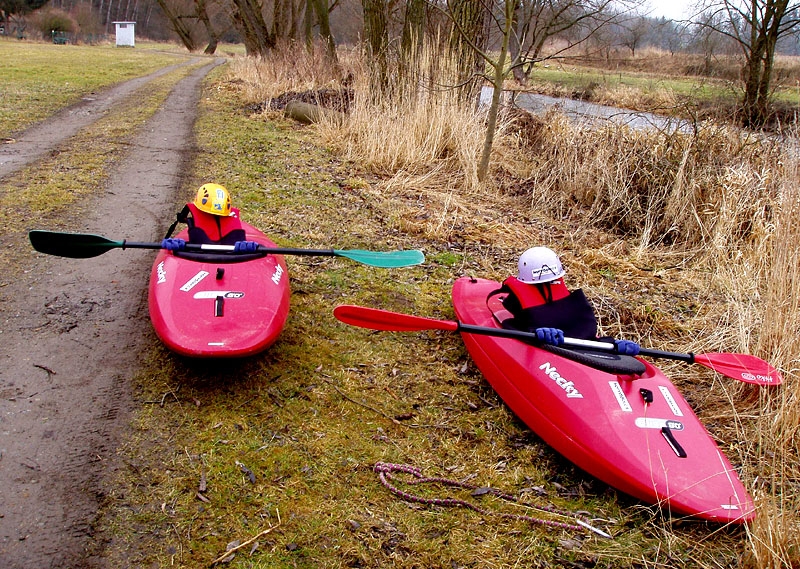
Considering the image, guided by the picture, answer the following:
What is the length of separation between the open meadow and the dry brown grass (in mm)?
25

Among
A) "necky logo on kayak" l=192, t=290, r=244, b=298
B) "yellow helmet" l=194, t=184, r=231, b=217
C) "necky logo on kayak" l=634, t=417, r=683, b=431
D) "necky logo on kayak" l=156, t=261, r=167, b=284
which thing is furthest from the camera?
"yellow helmet" l=194, t=184, r=231, b=217

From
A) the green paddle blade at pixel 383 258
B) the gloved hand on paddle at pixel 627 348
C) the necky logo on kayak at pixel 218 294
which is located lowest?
the gloved hand on paddle at pixel 627 348

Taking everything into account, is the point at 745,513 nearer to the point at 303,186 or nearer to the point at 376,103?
the point at 303,186

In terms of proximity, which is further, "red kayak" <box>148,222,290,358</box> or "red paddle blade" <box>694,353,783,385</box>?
"red paddle blade" <box>694,353,783,385</box>

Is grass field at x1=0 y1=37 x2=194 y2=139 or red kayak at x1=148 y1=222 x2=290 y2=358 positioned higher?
grass field at x1=0 y1=37 x2=194 y2=139

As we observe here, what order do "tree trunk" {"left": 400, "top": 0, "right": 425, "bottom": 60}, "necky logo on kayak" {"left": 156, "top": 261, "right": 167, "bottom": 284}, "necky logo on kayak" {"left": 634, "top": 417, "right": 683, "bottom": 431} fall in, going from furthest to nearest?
"tree trunk" {"left": 400, "top": 0, "right": 425, "bottom": 60} < "necky logo on kayak" {"left": 156, "top": 261, "right": 167, "bottom": 284} < "necky logo on kayak" {"left": 634, "top": 417, "right": 683, "bottom": 431}

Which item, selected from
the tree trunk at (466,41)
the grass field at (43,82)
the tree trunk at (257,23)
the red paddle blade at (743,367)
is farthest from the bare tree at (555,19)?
the tree trunk at (257,23)

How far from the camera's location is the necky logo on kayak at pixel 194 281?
11.6ft

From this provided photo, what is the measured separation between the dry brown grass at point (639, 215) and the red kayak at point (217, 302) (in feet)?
7.71

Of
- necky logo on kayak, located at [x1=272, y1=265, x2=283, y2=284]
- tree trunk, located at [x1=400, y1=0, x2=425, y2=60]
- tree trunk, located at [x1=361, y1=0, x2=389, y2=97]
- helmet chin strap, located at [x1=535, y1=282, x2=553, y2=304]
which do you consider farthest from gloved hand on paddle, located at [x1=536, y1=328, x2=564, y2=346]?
tree trunk, located at [x1=361, y1=0, x2=389, y2=97]

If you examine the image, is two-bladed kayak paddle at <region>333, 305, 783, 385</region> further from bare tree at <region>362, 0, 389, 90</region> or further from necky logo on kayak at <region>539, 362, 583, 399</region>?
bare tree at <region>362, 0, 389, 90</region>

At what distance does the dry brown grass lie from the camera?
3760 millimetres

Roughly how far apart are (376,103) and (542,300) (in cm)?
553

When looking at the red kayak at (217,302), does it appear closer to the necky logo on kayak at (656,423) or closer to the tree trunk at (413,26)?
Answer: the necky logo on kayak at (656,423)
